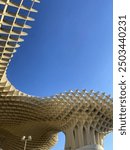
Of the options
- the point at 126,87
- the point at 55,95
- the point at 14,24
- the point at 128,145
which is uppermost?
the point at 14,24

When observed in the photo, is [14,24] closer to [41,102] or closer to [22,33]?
[22,33]

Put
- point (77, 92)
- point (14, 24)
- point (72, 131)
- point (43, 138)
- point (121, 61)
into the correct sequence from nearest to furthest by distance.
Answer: point (121, 61) → point (14, 24) → point (77, 92) → point (72, 131) → point (43, 138)

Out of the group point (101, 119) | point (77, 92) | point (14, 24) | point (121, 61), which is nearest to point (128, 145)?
point (121, 61)

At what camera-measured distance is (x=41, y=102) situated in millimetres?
45875

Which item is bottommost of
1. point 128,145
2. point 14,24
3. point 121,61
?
point 128,145

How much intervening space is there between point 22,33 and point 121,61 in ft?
49.7

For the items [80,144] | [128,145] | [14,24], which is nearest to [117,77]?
[128,145]

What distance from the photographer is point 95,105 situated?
45594 millimetres

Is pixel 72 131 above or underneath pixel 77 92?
underneath

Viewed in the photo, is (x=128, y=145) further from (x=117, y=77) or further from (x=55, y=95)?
(x=55, y=95)

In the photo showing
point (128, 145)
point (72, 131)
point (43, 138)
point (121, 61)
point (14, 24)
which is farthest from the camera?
point (43, 138)

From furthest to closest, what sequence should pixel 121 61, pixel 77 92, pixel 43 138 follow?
pixel 43 138 < pixel 77 92 < pixel 121 61

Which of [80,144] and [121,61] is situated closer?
[121,61]

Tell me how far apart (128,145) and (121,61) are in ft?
14.5
